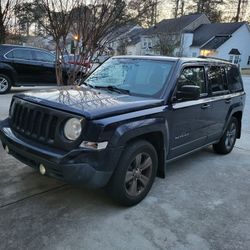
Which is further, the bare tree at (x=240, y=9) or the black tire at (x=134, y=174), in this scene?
the bare tree at (x=240, y=9)

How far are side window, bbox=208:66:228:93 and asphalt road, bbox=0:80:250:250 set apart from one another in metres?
1.45

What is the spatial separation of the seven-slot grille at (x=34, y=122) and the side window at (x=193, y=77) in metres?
1.80

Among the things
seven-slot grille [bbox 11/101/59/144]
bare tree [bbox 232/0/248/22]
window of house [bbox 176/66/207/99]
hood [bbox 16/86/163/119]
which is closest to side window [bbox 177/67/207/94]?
window of house [bbox 176/66/207/99]

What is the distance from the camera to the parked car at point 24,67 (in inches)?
446

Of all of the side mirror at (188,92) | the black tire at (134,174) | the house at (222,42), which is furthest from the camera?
the house at (222,42)

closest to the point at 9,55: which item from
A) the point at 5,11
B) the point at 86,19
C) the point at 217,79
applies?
the point at 86,19

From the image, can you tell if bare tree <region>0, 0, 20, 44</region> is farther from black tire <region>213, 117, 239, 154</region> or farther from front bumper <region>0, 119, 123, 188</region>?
front bumper <region>0, 119, 123, 188</region>

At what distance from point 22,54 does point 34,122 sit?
8892mm

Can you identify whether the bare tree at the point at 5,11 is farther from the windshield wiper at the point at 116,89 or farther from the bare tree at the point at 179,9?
the bare tree at the point at 179,9

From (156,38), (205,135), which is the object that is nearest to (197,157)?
(205,135)

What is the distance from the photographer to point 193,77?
4.70 metres

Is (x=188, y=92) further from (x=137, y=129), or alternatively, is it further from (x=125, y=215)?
(x=125, y=215)

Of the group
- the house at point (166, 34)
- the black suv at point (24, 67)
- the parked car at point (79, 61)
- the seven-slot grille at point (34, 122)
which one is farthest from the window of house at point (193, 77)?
the house at point (166, 34)

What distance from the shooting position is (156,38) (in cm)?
4328
